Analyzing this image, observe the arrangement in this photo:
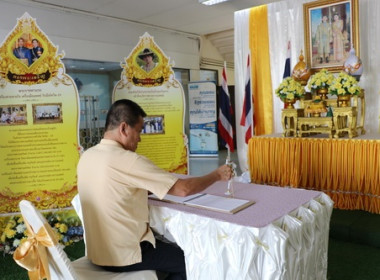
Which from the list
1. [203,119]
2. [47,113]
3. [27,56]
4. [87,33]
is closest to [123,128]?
[47,113]

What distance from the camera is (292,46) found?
522 centimetres

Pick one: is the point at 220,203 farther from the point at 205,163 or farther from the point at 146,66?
the point at 205,163

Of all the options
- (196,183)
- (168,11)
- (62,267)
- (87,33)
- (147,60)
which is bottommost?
(62,267)

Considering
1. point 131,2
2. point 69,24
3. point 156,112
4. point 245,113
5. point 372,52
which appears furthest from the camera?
point 69,24

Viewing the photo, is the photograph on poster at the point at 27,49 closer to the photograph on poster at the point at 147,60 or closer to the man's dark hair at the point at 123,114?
the photograph on poster at the point at 147,60

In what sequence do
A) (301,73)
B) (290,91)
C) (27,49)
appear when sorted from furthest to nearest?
1. (301,73)
2. (290,91)
3. (27,49)

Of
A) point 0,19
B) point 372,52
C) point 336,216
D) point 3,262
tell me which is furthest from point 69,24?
point 336,216

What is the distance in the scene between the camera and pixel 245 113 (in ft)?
17.3

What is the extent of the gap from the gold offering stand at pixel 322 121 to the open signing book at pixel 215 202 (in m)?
2.19

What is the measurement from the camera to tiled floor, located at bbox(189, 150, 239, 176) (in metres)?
6.52

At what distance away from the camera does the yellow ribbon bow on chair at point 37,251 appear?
1.35m

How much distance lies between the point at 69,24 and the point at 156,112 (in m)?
3.37

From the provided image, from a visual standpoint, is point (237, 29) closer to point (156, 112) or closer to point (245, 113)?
point (245, 113)

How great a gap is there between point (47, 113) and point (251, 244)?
243 centimetres
